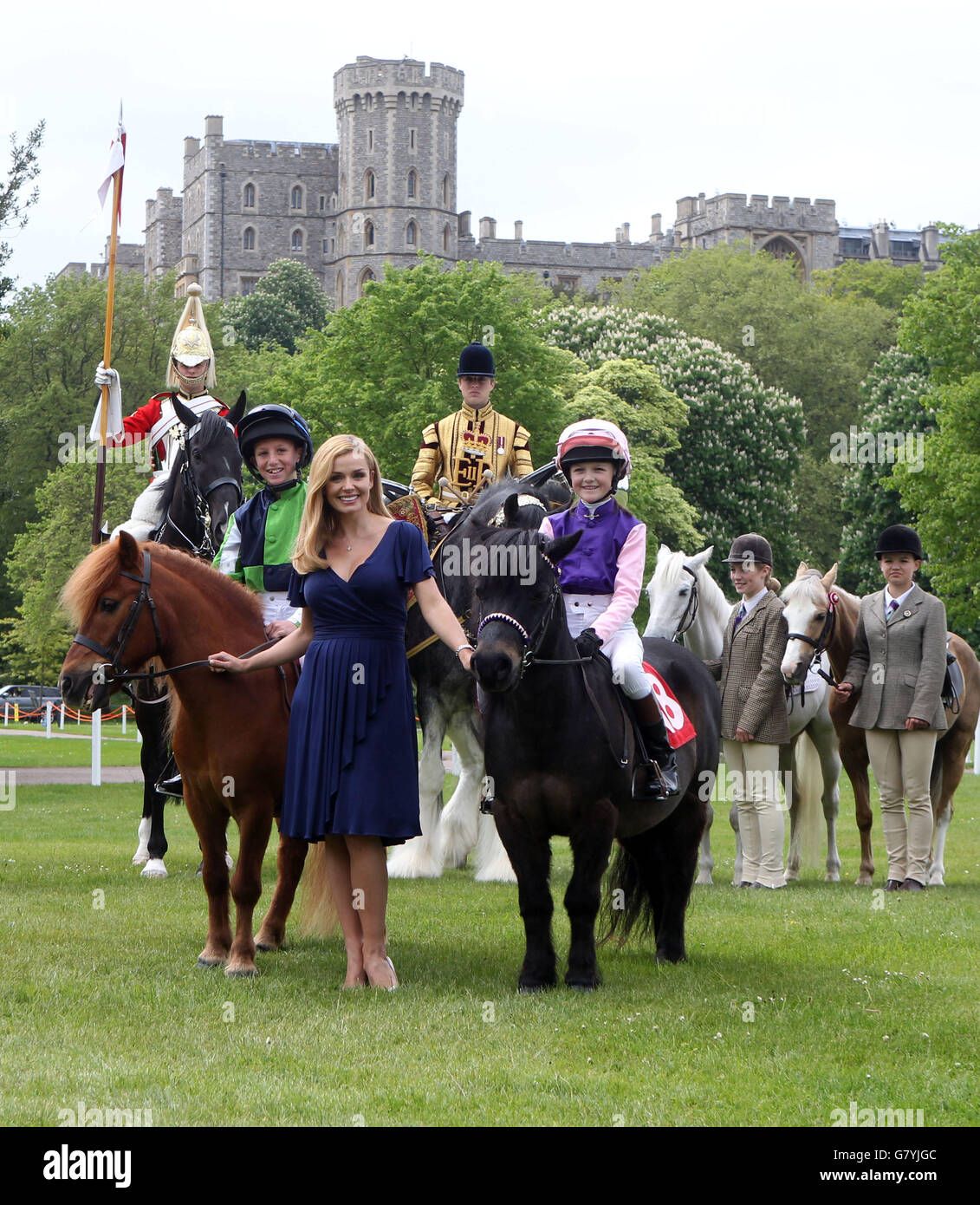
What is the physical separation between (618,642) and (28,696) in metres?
54.1

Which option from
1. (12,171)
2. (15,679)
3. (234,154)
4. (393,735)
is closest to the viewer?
(393,735)

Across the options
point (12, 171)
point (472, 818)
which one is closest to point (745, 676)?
point (472, 818)

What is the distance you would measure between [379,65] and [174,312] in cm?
7592

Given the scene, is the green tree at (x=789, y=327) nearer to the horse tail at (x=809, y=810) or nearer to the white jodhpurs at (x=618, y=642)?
the horse tail at (x=809, y=810)

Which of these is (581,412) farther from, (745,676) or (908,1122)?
(908,1122)

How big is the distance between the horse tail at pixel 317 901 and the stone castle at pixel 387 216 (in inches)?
4938

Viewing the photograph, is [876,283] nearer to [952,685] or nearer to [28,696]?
[28,696]

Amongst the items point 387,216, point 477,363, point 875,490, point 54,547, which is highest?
point 387,216

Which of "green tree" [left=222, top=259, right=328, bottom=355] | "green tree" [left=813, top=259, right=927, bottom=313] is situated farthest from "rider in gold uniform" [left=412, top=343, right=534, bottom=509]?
"green tree" [left=813, top=259, right=927, bottom=313]

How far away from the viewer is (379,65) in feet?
461

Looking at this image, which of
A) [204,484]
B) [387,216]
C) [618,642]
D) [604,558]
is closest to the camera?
[618,642]

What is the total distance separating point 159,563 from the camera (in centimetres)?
847

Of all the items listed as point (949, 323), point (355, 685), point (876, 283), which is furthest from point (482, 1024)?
point (876, 283)

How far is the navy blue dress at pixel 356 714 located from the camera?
8.14m
